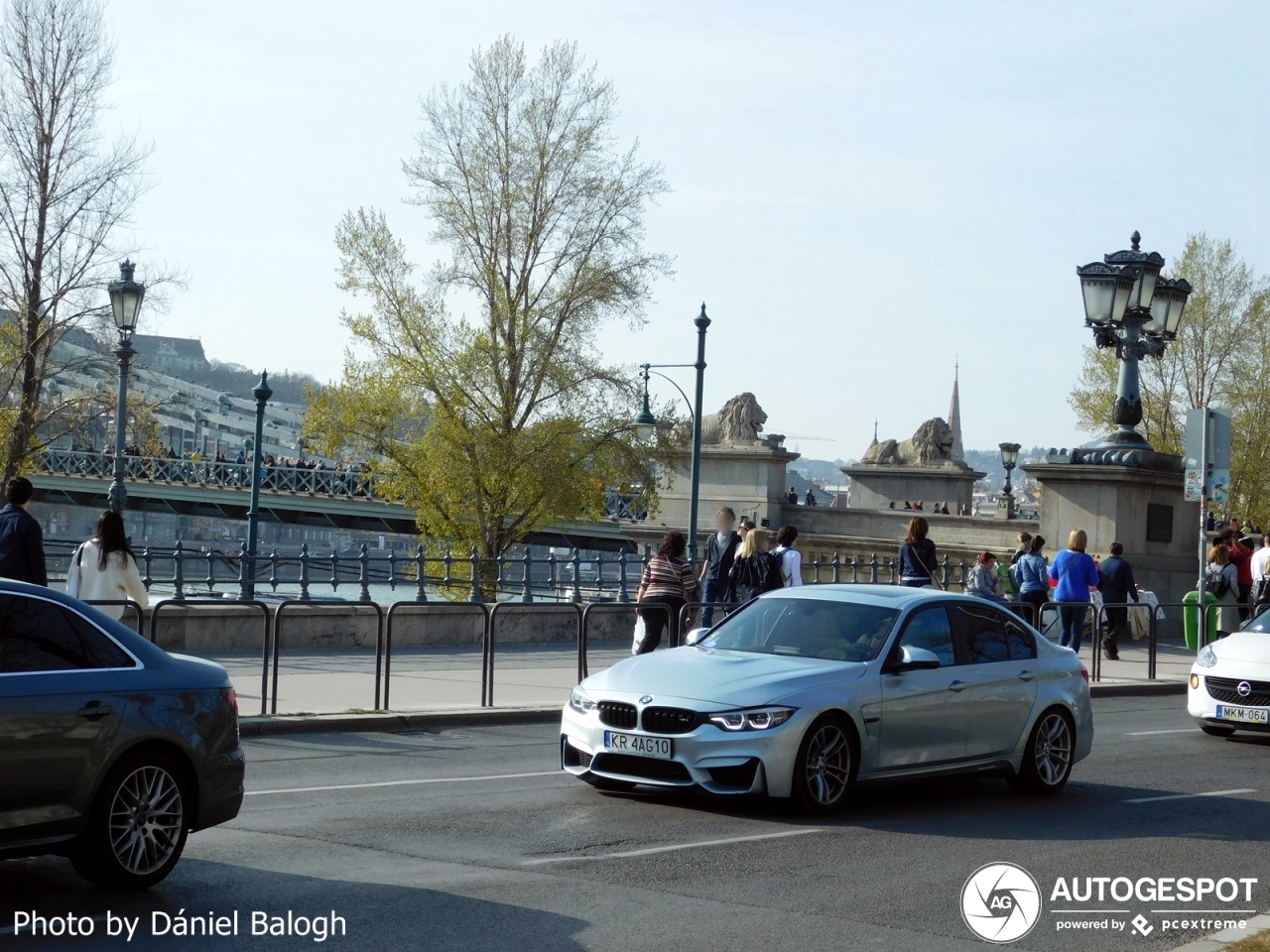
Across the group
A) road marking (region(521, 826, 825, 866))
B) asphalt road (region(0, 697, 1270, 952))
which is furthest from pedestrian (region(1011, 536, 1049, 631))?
road marking (region(521, 826, 825, 866))

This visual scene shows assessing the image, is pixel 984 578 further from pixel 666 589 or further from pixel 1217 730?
pixel 666 589

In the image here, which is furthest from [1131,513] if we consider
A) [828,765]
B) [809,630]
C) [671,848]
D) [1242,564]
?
[671,848]

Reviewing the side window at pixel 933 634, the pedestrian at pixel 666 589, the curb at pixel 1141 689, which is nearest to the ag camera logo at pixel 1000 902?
the side window at pixel 933 634

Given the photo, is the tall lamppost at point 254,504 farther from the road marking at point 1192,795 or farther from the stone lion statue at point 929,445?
the stone lion statue at point 929,445

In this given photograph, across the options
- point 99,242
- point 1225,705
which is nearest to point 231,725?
point 1225,705

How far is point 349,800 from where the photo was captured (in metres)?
10.4

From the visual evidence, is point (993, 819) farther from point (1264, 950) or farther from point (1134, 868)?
point (1264, 950)

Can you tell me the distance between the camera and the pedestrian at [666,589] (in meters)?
16.5

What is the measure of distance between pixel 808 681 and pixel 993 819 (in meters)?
1.61

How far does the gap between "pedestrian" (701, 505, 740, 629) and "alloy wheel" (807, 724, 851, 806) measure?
636 cm

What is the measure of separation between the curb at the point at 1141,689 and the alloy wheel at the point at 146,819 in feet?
49.2

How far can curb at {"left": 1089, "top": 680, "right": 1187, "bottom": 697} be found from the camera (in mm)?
20547

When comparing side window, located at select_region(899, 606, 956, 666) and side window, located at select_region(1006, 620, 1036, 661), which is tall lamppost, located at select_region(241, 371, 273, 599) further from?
side window, located at select_region(899, 606, 956, 666)

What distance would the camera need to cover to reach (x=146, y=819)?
7344mm
